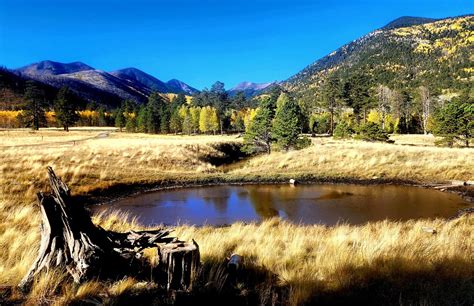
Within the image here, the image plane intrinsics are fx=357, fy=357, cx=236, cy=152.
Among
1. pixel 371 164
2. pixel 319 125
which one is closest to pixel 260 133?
pixel 371 164

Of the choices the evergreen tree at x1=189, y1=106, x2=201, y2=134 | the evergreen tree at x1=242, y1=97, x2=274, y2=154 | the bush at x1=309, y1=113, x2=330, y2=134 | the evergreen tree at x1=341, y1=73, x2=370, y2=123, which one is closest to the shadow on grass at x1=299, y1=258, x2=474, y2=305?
the evergreen tree at x1=242, y1=97, x2=274, y2=154

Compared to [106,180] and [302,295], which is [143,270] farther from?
[106,180]

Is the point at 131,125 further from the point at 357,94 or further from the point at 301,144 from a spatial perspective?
the point at 301,144

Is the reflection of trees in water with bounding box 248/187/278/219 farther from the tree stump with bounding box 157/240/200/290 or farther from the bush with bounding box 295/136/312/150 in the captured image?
the bush with bounding box 295/136/312/150

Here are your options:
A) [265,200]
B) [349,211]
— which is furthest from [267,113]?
[349,211]

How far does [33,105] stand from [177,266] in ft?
310

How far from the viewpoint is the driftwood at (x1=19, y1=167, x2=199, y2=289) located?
177 inches

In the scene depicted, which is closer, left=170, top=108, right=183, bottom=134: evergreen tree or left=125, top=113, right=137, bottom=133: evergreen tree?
left=170, top=108, right=183, bottom=134: evergreen tree

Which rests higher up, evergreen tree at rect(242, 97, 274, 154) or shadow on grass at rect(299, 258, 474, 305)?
evergreen tree at rect(242, 97, 274, 154)

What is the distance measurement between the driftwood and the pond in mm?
10733

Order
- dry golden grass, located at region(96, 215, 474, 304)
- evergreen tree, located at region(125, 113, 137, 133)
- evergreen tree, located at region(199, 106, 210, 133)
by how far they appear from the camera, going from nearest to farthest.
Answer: dry golden grass, located at region(96, 215, 474, 304)
evergreen tree, located at region(199, 106, 210, 133)
evergreen tree, located at region(125, 113, 137, 133)

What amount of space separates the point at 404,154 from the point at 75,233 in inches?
1376

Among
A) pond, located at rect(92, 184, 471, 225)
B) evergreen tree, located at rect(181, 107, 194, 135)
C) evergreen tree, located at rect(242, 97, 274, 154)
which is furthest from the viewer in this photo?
evergreen tree, located at rect(181, 107, 194, 135)

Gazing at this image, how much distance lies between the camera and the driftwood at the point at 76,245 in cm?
450
